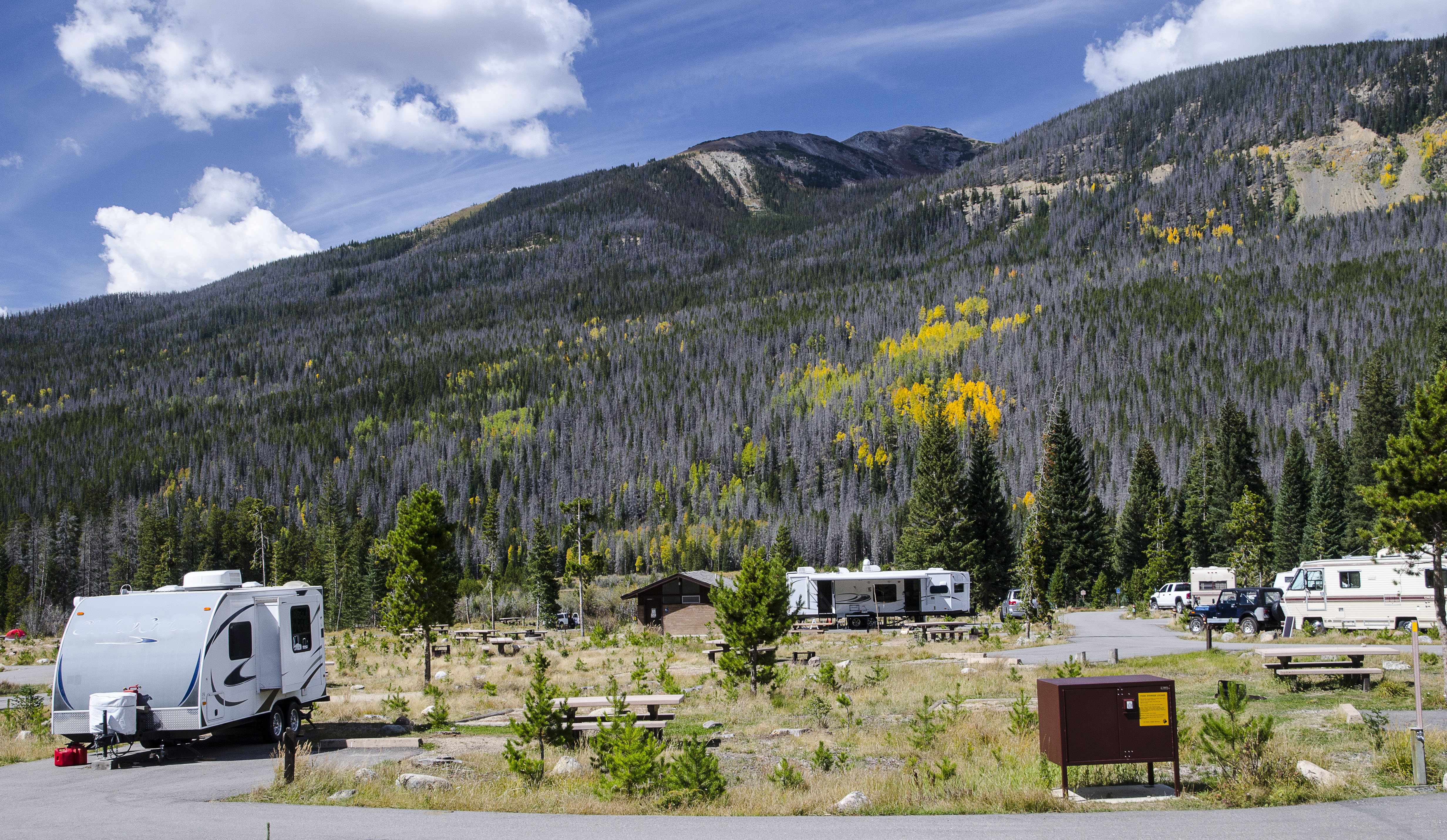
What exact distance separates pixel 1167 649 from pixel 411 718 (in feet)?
66.7

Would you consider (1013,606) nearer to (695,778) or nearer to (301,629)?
(301,629)

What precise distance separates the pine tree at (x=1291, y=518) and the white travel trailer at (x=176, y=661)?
211 feet

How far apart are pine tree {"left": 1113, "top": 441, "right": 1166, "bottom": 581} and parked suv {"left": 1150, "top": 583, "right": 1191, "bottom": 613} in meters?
16.2

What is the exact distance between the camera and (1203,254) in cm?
17500

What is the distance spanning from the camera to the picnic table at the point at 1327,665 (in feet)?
57.5

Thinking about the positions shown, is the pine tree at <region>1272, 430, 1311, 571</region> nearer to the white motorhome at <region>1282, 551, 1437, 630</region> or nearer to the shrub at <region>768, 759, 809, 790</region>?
the white motorhome at <region>1282, 551, 1437, 630</region>

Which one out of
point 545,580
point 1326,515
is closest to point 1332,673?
point 1326,515

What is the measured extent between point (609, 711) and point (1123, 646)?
1942 cm

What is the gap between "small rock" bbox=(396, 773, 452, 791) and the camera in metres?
11.3

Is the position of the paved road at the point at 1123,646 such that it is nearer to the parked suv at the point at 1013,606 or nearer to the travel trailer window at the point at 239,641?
the parked suv at the point at 1013,606

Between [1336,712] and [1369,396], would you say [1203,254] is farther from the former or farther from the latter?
[1336,712]

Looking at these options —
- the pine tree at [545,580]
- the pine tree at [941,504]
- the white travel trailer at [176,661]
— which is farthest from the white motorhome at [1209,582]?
the white travel trailer at [176,661]

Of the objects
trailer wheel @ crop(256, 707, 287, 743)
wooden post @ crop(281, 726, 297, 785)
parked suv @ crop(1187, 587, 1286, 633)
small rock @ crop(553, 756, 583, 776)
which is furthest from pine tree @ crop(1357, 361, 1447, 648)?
trailer wheel @ crop(256, 707, 287, 743)

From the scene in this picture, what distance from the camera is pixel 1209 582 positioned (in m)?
47.1
